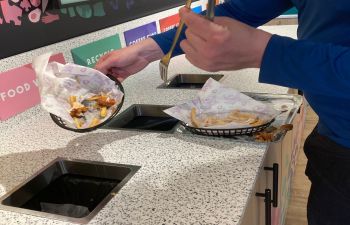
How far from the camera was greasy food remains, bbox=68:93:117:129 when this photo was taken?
35.8 inches

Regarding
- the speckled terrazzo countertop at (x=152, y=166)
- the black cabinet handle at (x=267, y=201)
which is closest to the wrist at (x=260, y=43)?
the speckled terrazzo countertop at (x=152, y=166)

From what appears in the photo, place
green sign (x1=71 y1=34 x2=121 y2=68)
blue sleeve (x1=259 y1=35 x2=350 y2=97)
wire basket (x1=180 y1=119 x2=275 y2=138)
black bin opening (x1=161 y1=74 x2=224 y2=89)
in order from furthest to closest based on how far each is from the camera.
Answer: black bin opening (x1=161 y1=74 x2=224 y2=89), green sign (x1=71 y1=34 x2=121 y2=68), wire basket (x1=180 y1=119 x2=275 y2=138), blue sleeve (x1=259 y1=35 x2=350 y2=97)

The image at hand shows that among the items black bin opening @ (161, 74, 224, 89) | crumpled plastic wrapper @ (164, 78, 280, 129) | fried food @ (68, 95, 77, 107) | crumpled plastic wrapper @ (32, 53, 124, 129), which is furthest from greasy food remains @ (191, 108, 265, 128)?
black bin opening @ (161, 74, 224, 89)

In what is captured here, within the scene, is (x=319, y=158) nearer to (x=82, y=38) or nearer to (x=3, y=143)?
(x=3, y=143)

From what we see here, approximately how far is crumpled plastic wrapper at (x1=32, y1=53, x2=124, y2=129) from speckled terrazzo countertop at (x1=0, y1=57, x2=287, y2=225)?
0.45 feet

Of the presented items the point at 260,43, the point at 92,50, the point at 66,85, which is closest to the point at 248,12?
the point at 260,43

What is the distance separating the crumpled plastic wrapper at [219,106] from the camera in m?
1.09

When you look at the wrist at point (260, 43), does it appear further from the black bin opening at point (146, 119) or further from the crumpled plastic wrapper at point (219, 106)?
the black bin opening at point (146, 119)

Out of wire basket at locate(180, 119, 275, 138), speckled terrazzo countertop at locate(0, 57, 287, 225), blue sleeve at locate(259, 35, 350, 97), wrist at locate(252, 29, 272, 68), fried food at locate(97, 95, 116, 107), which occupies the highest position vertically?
wrist at locate(252, 29, 272, 68)

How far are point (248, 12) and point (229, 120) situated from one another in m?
0.34

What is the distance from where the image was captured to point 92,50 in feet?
5.06

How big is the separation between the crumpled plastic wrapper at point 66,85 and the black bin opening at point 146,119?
0.71ft

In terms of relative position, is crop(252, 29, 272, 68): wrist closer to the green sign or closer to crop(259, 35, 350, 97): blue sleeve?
crop(259, 35, 350, 97): blue sleeve

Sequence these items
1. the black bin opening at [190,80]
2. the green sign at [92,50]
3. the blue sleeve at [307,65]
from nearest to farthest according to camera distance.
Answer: the blue sleeve at [307,65] < the green sign at [92,50] < the black bin opening at [190,80]
